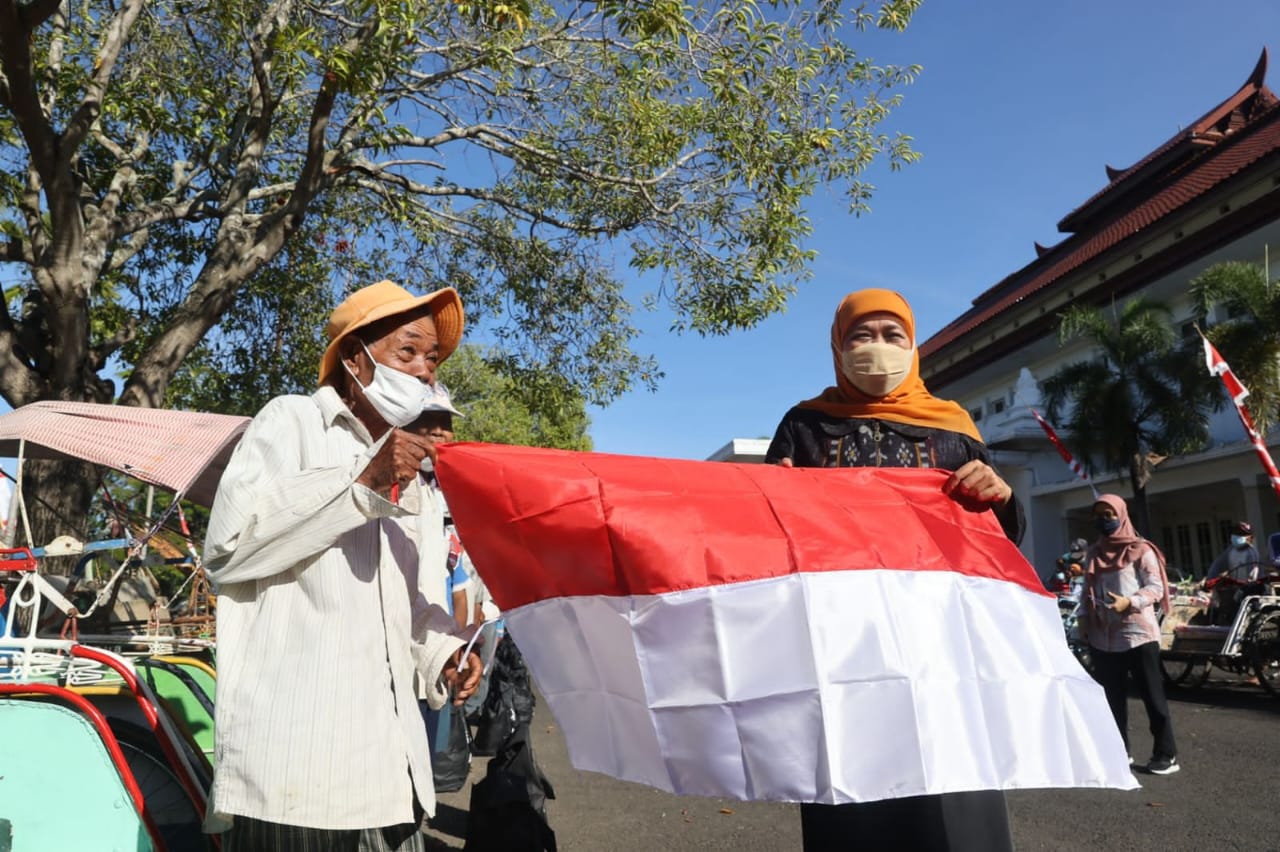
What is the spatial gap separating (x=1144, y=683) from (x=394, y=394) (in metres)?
6.23

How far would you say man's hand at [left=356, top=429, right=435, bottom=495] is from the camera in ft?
6.32

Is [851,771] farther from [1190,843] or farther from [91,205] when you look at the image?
[91,205]

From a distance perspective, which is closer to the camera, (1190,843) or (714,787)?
(714,787)

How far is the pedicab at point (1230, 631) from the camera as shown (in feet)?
31.7

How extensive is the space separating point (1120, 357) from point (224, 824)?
19864mm

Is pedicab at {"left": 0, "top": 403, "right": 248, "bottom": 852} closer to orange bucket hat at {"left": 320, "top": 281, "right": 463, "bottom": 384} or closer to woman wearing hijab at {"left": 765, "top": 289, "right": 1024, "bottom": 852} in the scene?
orange bucket hat at {"left": 320, "top": 281, "right": 463, "bottom": 384}

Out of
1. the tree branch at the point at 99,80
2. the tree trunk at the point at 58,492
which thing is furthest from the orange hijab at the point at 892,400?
the tree branch at the point at 99,80

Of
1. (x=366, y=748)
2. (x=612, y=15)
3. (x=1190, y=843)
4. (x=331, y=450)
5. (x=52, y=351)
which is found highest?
(x=612, y=15)

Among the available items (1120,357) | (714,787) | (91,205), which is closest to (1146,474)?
(1120,357)

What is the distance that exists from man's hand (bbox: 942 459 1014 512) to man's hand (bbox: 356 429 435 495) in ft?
4.42

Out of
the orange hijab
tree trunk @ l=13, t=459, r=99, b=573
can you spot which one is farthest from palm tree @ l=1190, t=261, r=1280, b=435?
tree trunk @ l=13, t=459, r=99, b=573

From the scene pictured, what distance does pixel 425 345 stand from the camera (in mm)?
2344

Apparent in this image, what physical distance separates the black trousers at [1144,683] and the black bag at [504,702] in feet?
12.6

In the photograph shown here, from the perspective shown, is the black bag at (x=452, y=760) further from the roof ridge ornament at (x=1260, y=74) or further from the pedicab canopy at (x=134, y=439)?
the roof ridge ornament at (x=1260, y=74)
